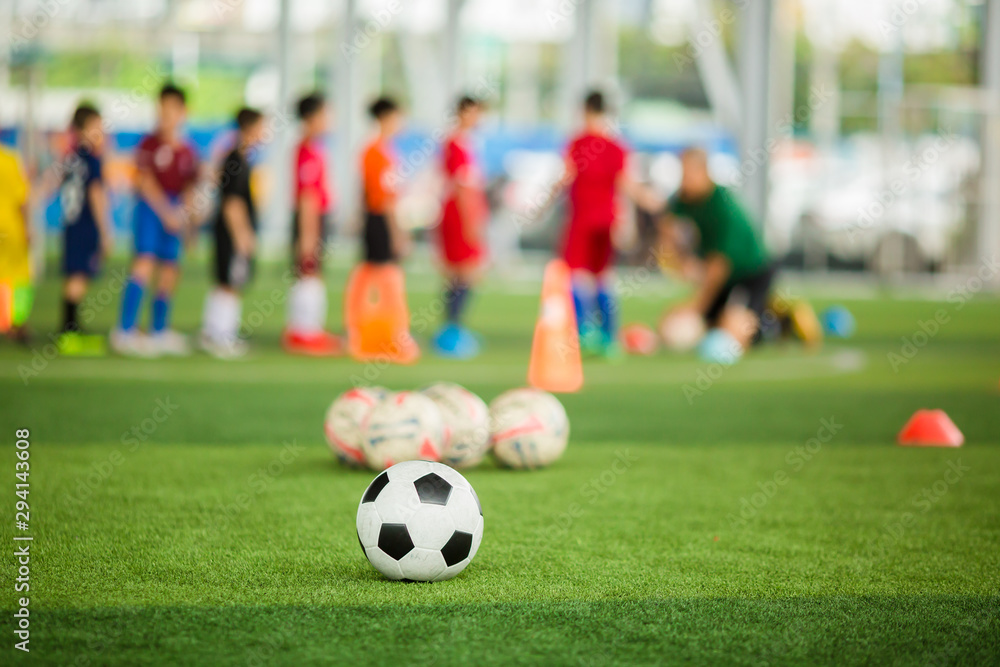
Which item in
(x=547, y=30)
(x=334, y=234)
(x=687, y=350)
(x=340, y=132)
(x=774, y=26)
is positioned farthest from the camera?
(x=547, y=30)

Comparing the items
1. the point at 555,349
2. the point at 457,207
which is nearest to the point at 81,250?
the point at 457,207

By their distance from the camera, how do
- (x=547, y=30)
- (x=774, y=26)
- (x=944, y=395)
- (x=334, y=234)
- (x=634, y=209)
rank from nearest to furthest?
(x=944, y=395)
(x=774, y=26)
(x=634, y=209)
(x=334, y=234)
(x=547, y=30)

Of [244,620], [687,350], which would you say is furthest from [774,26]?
[244,620]

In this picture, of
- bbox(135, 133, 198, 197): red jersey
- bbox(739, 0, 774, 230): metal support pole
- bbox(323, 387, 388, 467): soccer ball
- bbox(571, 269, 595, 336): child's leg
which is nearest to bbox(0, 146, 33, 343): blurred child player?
bbox(135, 133, 198, 197): red jersey

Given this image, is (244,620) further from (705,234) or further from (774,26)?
(774,26)

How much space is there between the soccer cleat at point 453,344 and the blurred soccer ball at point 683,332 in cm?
242

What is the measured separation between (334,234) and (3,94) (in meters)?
8.96

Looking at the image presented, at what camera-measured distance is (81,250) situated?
11.2 m

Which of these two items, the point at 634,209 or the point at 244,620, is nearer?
the point at 244,620

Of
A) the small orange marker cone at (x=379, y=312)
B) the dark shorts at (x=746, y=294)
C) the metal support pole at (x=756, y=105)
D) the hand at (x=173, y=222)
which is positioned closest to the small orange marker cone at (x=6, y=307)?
the hand at (x=173, y=222)

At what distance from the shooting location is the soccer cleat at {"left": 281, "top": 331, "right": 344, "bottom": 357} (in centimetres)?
1186

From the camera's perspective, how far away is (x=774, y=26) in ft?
70.3

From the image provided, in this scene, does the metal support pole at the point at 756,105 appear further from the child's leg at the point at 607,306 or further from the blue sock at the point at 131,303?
the blue sock at the point at 131,303

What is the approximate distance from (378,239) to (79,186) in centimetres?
277
